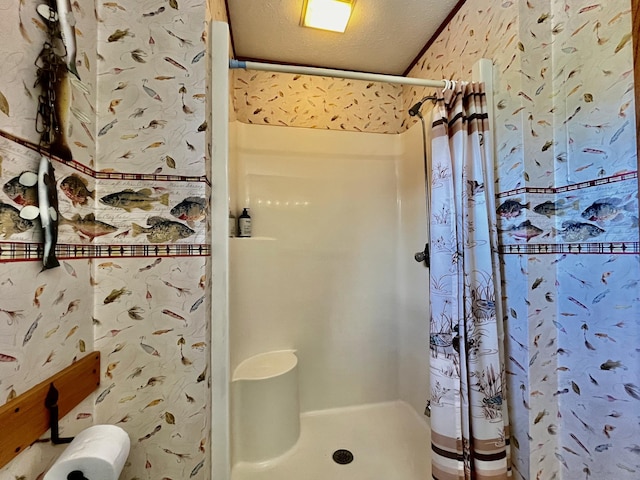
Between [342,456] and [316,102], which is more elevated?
[316,102]

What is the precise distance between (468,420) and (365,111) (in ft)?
6.51

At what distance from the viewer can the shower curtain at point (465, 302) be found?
104cm

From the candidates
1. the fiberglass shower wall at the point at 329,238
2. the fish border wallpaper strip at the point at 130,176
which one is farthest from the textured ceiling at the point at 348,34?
the fish border wallpaper strip at the point at 130,176

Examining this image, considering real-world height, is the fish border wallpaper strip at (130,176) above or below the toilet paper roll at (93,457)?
above

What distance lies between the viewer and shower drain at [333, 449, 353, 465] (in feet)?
4.75

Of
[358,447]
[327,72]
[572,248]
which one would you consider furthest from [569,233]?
[358,447]

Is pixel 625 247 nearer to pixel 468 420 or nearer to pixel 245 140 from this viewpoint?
pixel 468 420

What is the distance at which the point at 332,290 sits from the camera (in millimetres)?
1902

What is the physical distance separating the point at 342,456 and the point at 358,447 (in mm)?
114

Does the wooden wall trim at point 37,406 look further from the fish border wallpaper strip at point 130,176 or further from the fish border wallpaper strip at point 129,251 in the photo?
the fish border wallpaper strip at point 130,176

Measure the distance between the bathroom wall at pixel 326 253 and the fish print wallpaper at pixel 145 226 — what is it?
32.0 inches

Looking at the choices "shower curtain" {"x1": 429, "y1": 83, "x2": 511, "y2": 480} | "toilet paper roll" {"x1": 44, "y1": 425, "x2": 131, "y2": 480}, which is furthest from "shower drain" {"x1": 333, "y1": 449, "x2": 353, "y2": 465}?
"toilet paper roll" {"x1": 44, "y1": 425, "x2": 131, "y2": 480}

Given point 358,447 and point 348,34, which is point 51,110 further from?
point 358,447

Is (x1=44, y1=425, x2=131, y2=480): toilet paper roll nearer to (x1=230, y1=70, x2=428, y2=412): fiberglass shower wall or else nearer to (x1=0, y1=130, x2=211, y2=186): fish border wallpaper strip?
(x1=0, y1=130, x2=211, y2=186): fish border wallpaper strip
